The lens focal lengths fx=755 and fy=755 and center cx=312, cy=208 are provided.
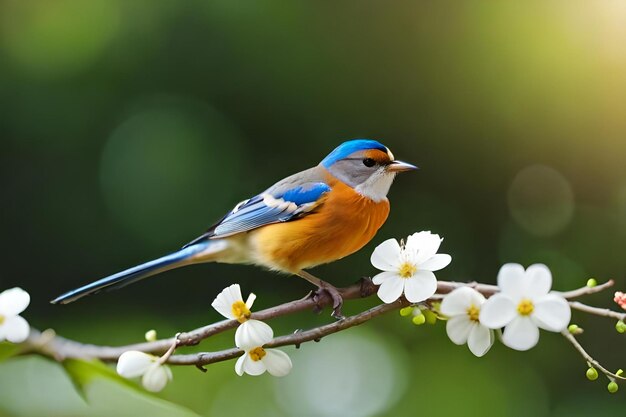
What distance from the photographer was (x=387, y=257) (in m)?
0.51

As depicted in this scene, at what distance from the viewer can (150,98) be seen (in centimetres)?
160

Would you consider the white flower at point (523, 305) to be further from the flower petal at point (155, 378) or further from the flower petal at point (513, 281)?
the flower petal at point (155, 378)

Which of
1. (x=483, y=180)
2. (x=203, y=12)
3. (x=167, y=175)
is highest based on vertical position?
(x=203, y=12)

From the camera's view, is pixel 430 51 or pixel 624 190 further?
pixel 430 51

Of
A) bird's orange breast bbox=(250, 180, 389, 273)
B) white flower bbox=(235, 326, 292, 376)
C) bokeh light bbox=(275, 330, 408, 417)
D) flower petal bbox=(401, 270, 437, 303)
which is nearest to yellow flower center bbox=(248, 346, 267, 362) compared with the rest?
white flower bbox=(235, 326, 292, 376)

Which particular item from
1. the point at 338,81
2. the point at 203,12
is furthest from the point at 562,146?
the point at 203,12

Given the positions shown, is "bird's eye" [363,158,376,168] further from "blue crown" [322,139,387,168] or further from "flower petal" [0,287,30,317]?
"flower petal" [0,287,30,317]

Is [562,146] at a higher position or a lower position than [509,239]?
higher

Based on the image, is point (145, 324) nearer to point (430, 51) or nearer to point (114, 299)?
point (114, 299)

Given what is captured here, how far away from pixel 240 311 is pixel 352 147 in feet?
0.87

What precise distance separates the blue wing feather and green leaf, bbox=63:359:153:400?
0.26 metres

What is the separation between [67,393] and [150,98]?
1.16 m

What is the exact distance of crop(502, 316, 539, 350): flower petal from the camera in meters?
0.44

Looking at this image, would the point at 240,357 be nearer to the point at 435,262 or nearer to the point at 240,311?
the point at 240,311
